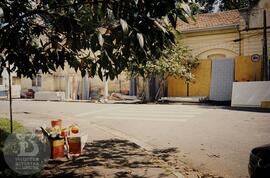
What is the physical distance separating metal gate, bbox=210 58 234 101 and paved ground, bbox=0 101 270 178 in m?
6.89

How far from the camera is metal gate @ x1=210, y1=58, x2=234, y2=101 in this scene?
19.2 meters

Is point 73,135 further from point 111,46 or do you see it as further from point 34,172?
point 111,46

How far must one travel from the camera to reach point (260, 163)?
11.9 ft

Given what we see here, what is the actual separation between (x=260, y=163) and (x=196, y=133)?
17.4 ft

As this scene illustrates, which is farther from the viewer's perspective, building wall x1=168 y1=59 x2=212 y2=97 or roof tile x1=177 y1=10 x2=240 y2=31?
roof tile x1=177 y1=10 x2=240 y2=31

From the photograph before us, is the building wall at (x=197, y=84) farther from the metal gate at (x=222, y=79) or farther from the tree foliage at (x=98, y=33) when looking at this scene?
the tree foliage at (x=98, y=33)

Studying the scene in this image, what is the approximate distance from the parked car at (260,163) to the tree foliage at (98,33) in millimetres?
1755

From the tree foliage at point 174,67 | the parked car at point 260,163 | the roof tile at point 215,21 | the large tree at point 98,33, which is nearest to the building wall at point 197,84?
the tree foliage at point 174,67

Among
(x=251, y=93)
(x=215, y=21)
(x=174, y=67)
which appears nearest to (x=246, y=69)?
(x=251, y=93)

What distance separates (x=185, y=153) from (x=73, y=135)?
253cm

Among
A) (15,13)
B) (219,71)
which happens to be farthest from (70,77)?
(15,13)

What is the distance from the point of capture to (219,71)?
19.8 meters

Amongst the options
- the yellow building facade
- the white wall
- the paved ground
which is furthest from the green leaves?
the paved ground

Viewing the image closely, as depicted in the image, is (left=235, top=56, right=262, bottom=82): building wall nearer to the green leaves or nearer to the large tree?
the green leaves
